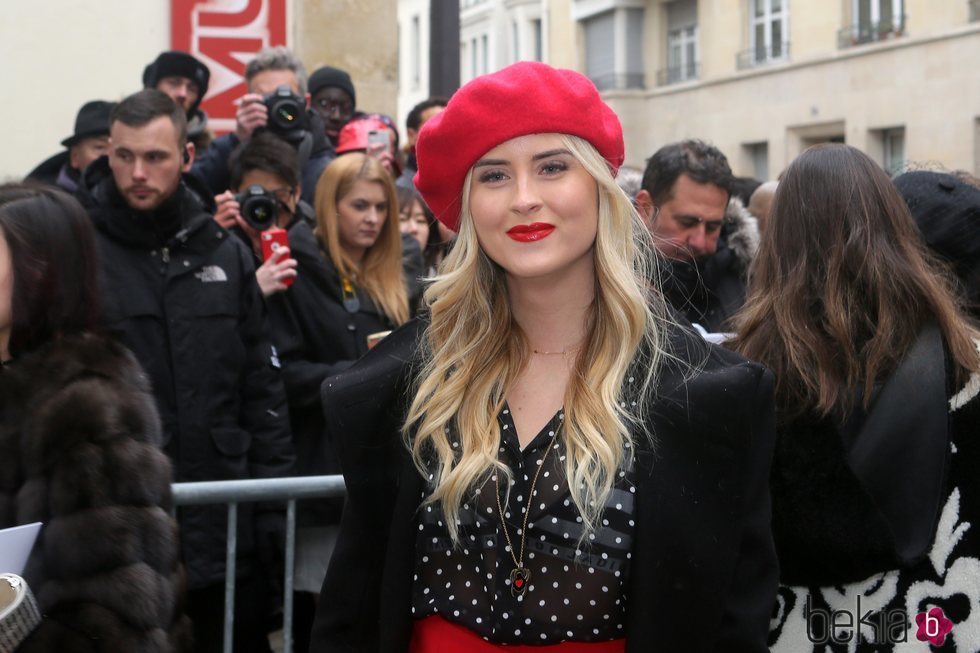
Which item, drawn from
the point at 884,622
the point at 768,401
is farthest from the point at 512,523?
the point at 884,622

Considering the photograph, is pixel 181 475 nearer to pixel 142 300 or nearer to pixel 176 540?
pixel 142 300

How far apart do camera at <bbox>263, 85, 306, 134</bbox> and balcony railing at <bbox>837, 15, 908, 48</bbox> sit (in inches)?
843

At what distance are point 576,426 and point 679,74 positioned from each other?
104 feet

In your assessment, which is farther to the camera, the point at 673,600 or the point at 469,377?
the point at 469,377

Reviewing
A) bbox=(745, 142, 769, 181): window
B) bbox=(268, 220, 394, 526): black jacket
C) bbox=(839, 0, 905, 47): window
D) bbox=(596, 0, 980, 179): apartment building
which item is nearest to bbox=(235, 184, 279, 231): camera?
bbox=(268, 220, 394, 526): black jacket

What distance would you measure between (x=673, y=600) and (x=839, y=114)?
84.9 ft

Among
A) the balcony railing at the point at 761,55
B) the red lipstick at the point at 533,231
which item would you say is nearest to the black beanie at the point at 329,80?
the red lipstick at the point at 533,231

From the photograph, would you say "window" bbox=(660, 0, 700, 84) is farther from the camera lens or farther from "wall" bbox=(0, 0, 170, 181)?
the camera lens

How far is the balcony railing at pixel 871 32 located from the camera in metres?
25.4

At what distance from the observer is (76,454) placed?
2.68m

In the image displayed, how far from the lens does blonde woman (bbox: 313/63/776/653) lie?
236 cm

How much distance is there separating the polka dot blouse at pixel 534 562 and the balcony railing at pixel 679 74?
99.9 ft

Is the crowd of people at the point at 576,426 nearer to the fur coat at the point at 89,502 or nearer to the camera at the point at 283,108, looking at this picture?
the fur coat at the point at 89,502

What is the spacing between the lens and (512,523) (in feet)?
7.97
